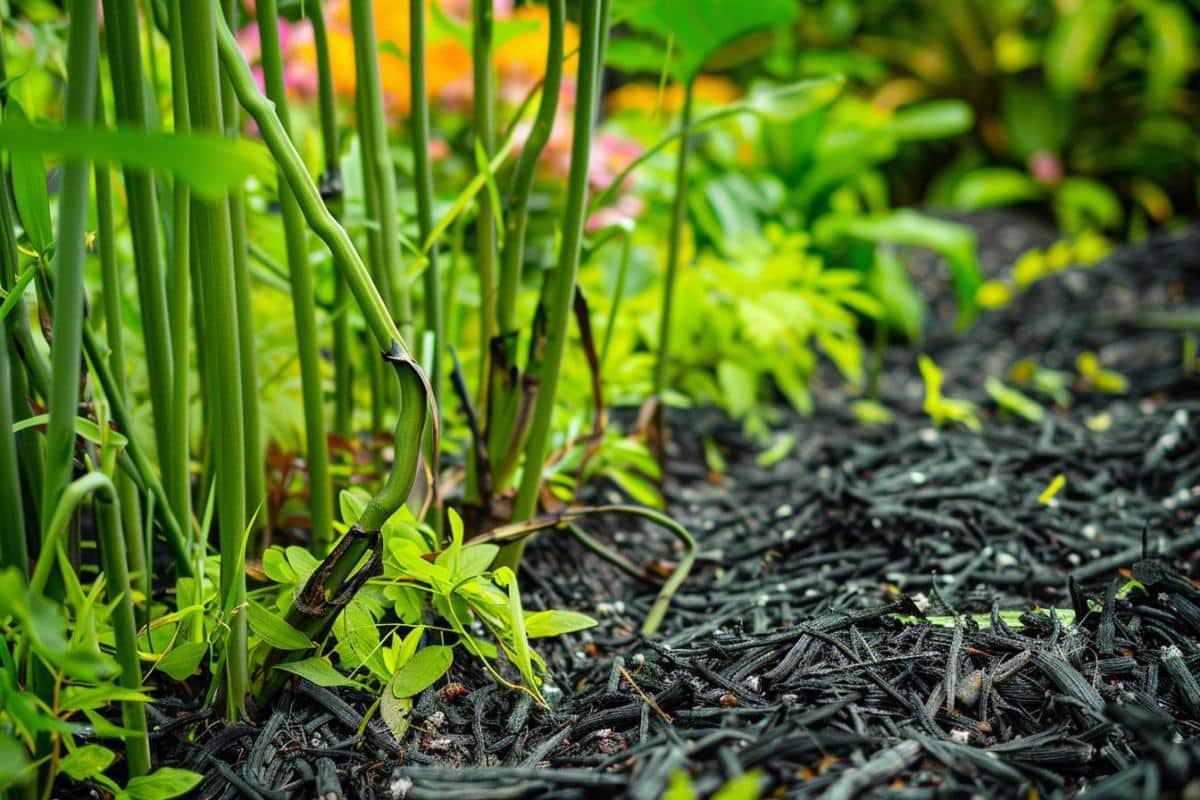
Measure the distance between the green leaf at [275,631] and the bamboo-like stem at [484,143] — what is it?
0.34 metres

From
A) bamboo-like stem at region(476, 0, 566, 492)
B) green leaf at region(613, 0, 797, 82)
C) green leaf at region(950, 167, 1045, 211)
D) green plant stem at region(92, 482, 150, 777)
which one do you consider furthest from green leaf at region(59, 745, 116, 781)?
green leaf at region(950, 167, 1045, 211)

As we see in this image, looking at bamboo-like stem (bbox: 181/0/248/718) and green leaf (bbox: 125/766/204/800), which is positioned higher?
bamboo-like stem (bbox: 181/0/248/718)

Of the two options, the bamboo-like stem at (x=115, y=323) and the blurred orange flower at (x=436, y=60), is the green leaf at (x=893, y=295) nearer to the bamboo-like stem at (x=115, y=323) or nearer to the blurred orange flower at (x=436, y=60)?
the blurred orange flower at (x=436, y=60)

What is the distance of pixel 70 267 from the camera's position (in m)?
0.49

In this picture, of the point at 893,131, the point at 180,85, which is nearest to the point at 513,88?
the point at 893,131

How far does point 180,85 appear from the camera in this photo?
0.64 metres

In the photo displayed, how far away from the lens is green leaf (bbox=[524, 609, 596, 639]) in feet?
2.27

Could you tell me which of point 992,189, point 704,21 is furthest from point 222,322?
point 992,189

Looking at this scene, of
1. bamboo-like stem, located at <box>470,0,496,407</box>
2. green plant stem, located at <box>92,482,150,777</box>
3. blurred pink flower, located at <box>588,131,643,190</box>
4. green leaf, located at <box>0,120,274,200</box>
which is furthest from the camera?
blurred pink flower, located at <box>588,131,643,190</box>

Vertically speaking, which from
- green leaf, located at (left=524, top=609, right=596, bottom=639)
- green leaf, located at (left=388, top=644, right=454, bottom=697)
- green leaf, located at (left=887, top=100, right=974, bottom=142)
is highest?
green leaf, located at (left=887, top=100, right=974, bottom=142)

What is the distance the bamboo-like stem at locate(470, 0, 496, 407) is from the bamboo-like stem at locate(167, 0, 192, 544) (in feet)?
0.91

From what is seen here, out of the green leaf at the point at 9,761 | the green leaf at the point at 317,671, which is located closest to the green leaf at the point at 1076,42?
the green leaf at the point at 317,671

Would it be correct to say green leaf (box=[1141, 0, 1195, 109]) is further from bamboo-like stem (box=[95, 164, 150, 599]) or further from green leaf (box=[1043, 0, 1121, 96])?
bamboo-like stem (box=[95, 164, 150, 599])

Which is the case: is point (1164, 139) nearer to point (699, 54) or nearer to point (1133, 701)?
point (699, 54)
